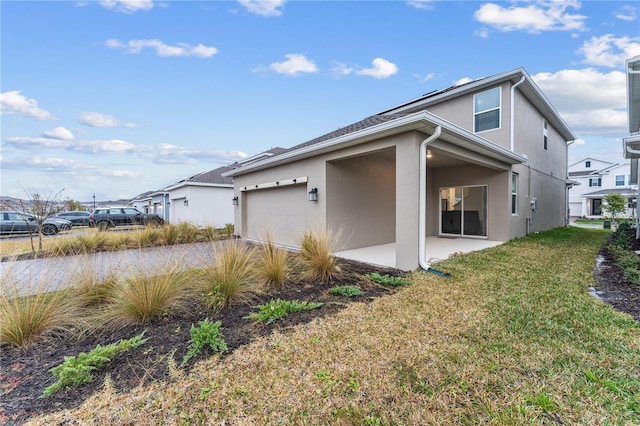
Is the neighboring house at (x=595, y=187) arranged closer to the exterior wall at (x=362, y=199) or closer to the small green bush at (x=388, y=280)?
the exterior wall at (x=362, y=199)

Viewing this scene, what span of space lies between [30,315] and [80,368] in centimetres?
137

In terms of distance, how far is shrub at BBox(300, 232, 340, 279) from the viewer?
5176mm

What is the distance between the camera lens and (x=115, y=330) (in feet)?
10.7

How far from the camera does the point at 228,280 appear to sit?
160 inches

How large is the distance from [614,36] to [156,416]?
16.7 metres

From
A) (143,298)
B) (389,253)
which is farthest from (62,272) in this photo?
(389,253)

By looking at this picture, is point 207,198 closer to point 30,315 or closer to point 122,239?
point 122,239

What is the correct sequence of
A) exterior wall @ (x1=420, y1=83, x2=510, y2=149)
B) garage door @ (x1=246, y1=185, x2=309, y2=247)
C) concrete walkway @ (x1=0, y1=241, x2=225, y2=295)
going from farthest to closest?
exterior wall @ (x1=420, y1=83, x2=510, y2=149) < garage door @ (x1=246, y1=185, x2=309, y2=247) < concrete walkway @ (x1=0, y1=241, x2=225, y2=295)

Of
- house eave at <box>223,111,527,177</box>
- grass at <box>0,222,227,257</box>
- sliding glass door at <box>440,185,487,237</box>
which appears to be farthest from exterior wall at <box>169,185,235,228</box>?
sliding glass door at <box>440,185,487,237</box>

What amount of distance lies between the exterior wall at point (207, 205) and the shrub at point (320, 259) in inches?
543

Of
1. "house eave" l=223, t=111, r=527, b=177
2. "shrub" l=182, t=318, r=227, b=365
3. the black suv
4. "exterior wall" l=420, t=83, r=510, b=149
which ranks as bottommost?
"shrub" l=182, t=318, r=227, b=365

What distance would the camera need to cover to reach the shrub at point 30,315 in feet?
9.59

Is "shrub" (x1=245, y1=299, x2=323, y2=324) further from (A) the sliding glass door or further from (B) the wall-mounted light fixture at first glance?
(A) the sliding glass door

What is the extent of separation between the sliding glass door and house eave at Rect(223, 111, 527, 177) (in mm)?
1689
